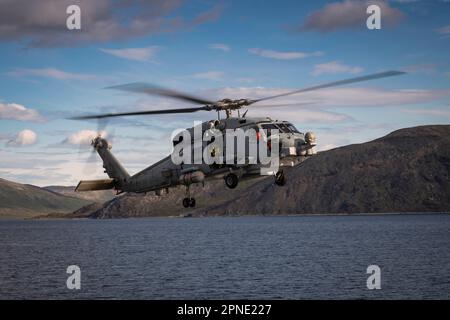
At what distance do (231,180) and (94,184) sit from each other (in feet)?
35.6

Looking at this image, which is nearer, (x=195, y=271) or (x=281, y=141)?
(x=281, y=141)

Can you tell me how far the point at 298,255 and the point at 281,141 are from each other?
160473mm

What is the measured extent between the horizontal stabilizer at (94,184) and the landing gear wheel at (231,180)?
9675 millimetres

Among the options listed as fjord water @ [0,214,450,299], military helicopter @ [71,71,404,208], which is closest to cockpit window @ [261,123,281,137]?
military helicopter @ [71,71,404,208]

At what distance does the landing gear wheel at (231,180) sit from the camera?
36906mm

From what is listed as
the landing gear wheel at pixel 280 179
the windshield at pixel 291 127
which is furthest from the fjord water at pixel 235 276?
the landing gear wheel at pixel 280 179

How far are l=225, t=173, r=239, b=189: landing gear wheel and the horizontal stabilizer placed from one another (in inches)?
381

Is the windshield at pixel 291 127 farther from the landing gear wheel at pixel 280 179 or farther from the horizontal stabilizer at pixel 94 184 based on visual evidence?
the horizontal stabilizer at pixel 94 184

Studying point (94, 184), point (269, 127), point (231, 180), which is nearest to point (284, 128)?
point (269, 127)

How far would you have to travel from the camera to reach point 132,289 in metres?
118

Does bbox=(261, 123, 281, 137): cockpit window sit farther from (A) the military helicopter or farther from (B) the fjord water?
(B) the fjord water
